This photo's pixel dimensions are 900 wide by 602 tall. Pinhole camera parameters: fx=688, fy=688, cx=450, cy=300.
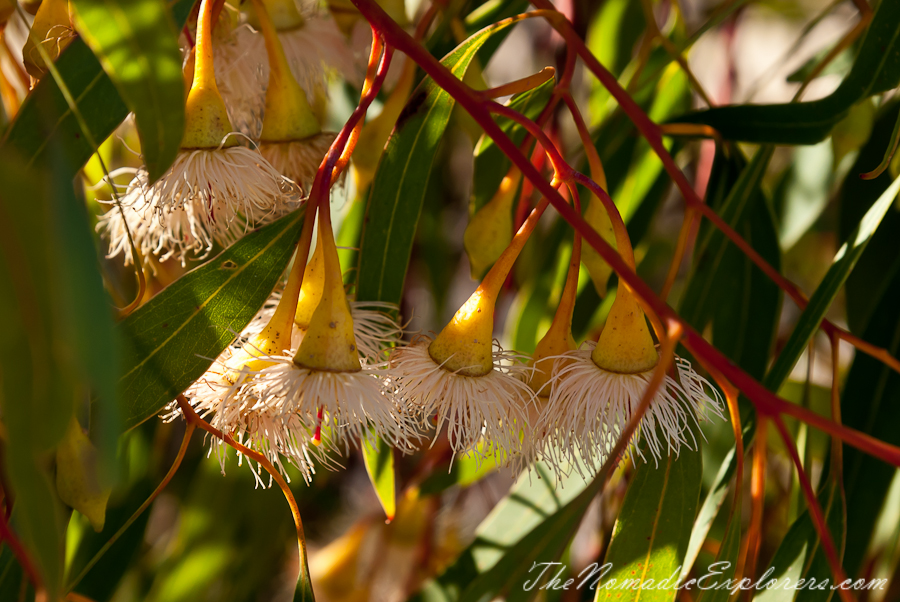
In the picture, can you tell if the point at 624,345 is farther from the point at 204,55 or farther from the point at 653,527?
the point at 204,55

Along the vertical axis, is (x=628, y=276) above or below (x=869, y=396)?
above

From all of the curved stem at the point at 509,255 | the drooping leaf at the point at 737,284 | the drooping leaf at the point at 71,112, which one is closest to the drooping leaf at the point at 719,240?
the drooping leaf at the point at 737,284

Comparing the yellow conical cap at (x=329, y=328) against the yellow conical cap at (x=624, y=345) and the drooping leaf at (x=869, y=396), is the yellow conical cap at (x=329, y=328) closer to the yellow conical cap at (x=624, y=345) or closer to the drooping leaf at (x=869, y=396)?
the yellow conical cap at (x=624, y=345)

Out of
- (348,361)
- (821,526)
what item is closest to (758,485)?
(821,526)

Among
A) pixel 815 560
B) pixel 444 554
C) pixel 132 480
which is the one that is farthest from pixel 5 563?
pixel 444 554

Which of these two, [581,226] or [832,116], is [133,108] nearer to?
[581,226]

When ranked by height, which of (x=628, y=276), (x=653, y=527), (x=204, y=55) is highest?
(x=204, y=55)

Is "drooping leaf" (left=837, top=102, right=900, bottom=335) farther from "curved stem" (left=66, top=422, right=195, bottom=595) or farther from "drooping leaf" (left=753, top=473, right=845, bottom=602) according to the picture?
"curved stem" (left=66, top=422, right=195, bottom=595)
